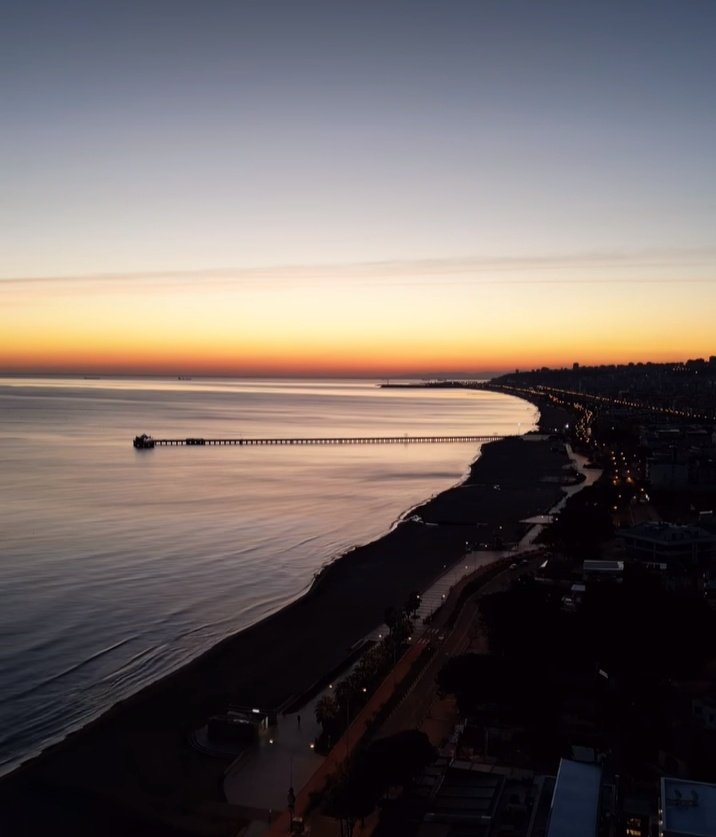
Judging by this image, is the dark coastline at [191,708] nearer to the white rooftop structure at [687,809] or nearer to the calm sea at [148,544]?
the calm sea at [148,544]

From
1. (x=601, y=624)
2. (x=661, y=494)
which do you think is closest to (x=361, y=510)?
(x=661, y=494)

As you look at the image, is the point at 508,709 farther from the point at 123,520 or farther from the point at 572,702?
the point at 123,520

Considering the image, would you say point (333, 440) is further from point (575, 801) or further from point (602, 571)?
point (575, 801)

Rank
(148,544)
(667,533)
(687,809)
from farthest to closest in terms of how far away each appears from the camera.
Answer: (148,544), (667,533), (687,809)

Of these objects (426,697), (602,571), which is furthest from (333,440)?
(426,697)

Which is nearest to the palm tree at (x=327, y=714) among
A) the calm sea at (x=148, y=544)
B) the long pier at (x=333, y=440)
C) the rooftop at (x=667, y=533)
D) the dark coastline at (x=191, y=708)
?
the dark coastline at (x=191, y=708)

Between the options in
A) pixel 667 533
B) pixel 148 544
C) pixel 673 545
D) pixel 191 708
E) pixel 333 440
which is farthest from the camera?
pixel 333 440

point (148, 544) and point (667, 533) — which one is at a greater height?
point (667, 533)

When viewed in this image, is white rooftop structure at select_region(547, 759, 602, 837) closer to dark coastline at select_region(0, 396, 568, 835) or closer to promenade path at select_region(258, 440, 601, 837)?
promenade path at select_region(258, 440, 601, 837)
